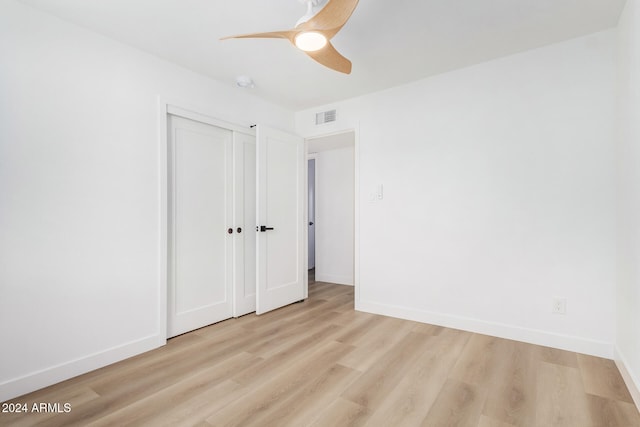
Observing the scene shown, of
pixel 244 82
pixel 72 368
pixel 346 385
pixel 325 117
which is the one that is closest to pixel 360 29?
pixel 244 82

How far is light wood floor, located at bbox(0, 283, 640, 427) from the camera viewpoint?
171 cm

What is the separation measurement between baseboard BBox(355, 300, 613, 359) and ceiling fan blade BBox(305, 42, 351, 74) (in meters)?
2.45

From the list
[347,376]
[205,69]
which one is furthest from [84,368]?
[205,69]

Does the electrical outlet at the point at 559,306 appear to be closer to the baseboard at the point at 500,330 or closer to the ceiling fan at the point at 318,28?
the baseboard at the point at 500,330

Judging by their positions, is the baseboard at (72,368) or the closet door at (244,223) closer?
the baseboard at (72,368)

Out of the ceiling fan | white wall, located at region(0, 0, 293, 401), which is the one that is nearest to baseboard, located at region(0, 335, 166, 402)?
white wall, located at region(0, 0, 293, 401)

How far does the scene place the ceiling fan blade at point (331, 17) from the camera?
157 centimetres

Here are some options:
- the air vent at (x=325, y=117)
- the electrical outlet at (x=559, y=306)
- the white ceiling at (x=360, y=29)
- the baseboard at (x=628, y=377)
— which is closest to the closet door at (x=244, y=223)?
the white ceiling at (x=360, y=29)

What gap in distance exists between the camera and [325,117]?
3.94 metres

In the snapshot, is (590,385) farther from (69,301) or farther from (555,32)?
(69,301)

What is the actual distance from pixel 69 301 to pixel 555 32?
408 cm

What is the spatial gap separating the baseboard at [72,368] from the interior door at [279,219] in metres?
1.17

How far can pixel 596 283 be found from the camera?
7.94ft

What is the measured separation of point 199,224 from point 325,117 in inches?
79.5
